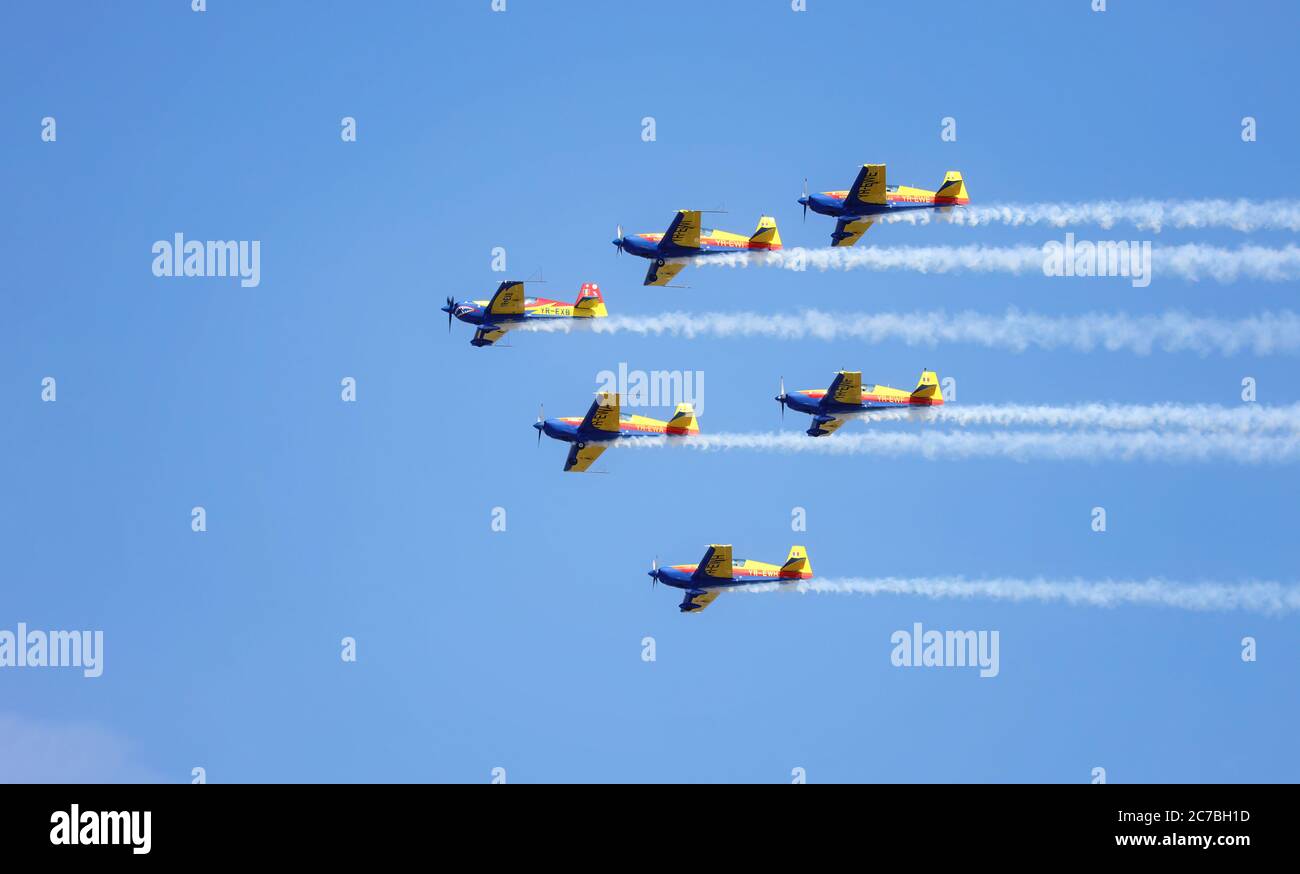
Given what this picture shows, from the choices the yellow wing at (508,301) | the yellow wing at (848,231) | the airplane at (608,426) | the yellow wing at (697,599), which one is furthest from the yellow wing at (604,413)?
the yellow wing at (848,231)

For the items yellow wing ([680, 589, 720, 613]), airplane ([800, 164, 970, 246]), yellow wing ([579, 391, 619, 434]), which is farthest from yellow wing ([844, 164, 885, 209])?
yellow wing ([680, 589, 720, 613])

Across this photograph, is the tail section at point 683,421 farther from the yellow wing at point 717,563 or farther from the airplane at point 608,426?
the yellow wing at point 717,563

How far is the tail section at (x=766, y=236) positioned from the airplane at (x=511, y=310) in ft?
21.8

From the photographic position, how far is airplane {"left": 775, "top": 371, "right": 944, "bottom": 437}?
9019 centimetres

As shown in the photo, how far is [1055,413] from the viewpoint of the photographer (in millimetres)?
88125

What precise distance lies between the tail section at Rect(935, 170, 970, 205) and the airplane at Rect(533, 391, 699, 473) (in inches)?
551

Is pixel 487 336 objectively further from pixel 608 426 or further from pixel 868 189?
pixel 868 189

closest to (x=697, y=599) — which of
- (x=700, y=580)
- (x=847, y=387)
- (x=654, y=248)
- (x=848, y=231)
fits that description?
(x=700, y=580)

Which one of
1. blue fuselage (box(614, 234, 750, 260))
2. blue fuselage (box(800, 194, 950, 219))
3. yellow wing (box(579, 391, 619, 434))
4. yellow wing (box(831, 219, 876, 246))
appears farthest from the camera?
yellow wing (box(831, 219, 876, 246))

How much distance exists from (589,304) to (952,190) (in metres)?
15.6

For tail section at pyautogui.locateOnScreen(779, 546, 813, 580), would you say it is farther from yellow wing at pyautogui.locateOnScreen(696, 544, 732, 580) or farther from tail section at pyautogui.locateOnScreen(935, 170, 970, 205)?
tail section at pyautogui.locateOnScreen(935, 170, 970, 205)

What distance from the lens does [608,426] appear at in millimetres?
89688

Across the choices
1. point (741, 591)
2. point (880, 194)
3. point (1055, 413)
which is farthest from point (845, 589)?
point (880, 194)
